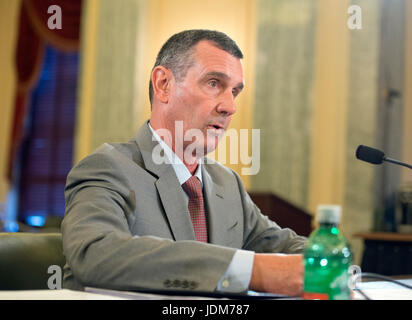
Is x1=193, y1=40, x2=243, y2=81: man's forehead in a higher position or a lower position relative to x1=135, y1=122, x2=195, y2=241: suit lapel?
higher

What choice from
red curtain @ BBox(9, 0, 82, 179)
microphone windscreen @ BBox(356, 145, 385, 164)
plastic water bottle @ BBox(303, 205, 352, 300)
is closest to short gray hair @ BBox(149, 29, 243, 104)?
microphone windscreen @ BBox(356, 145, 385, 164)

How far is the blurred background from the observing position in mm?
5262

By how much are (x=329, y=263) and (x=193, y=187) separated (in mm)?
716

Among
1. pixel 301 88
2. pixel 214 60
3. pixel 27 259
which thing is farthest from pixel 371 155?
pixel 301 88

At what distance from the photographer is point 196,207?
5.41ft

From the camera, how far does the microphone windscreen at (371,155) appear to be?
5.05 ft

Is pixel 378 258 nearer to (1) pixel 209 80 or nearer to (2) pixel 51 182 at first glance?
(1) pixel 209 80

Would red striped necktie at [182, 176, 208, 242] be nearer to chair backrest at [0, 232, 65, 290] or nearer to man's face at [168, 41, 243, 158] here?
man's face at [168, 41, 243, 158]

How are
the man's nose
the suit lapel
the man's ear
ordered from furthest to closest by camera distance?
the man's ear → the man's nose → the suit lapel

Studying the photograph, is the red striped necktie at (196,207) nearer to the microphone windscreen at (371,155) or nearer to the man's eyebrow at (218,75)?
the man's eyebrow at (218,75)

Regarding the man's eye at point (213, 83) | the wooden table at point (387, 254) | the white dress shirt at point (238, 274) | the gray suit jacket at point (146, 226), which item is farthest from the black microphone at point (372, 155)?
the wooden table at point (387, 254)

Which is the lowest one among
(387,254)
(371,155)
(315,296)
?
(387,254)

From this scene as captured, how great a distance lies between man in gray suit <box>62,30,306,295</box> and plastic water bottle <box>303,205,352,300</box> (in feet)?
0.32

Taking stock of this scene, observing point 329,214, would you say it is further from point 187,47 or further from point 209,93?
point 187,47
